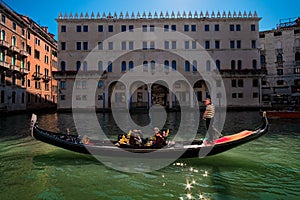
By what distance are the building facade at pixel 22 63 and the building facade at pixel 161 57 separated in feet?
13.5

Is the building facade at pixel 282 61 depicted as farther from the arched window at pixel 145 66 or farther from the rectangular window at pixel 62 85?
the rectangular window at pixel 62 85

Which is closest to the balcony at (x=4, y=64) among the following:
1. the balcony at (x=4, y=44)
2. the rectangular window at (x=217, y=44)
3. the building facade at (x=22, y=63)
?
the building facade at (x=22, y=63)

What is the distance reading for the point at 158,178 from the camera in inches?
211

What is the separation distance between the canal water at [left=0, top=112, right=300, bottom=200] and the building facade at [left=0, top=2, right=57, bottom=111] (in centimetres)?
1946

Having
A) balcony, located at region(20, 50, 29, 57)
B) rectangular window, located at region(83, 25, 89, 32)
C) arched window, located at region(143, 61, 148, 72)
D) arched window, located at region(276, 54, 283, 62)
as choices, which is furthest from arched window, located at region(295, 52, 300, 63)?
balcony, located at region(20, 50, 29, 57)

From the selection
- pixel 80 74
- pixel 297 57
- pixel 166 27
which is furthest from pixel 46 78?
pixel 297 57

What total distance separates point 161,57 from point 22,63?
17.2 m

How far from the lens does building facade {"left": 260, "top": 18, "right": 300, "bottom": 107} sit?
106 feet

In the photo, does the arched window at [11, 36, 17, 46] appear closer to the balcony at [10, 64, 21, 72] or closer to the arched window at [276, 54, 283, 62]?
the balcony at [10, 64, 21, 72]

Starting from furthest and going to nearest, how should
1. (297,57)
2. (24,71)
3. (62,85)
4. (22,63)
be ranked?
(297,57) → (62,85) → (22,63) → (24,71)

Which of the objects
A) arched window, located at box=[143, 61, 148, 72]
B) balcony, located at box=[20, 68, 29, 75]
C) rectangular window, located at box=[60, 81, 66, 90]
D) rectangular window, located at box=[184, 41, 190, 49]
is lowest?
rectangular window, located at box=[60, 81, 66, 90]

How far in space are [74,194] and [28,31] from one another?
29549mm

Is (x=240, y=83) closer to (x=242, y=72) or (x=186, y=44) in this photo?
(x=242, y=72)

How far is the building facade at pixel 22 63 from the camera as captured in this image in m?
23.1
